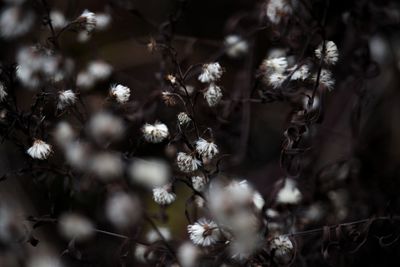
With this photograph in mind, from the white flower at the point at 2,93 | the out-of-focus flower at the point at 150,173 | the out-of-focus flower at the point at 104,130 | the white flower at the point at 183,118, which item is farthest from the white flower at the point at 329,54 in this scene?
the white flower at the point at 2,93

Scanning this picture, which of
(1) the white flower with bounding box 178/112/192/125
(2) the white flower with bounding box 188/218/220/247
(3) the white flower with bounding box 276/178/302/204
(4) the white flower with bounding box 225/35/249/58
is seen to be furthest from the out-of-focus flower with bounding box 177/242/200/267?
(4) the white flower with bounding box 225/35/249/58

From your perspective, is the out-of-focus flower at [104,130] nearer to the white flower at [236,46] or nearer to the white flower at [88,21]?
the white flower at [88,21]

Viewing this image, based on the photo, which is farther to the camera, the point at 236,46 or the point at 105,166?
the point at 236,46

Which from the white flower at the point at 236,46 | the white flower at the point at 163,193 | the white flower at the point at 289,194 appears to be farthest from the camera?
the white flower at the point at 236,46

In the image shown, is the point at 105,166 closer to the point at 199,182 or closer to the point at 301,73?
the point at 199,182

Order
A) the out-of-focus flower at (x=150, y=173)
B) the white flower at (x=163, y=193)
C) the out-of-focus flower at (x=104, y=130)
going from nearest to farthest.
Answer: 1. the out-of-focus flower at (x=104, y=130)
2. the out-of-focus flower at (x=150, y=173)
3. the white flower at (x=163, y=193)

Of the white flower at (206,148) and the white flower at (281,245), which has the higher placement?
the white flower at (206,148)

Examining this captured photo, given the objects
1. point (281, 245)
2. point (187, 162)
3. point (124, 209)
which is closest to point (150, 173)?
point (187, 162)
